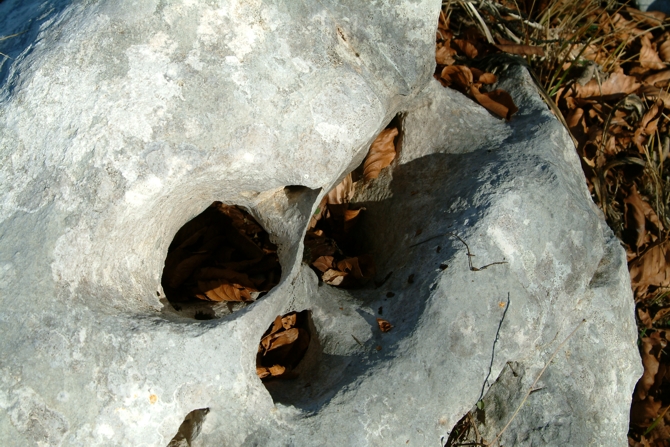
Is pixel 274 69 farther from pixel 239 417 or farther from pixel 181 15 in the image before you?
pixel 239 417

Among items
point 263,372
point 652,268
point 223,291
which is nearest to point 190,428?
point 263,372

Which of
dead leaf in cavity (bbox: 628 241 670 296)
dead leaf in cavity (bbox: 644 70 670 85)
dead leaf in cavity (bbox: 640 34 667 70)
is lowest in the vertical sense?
dead leaf in cavity (bbox: 628 241 670 296)

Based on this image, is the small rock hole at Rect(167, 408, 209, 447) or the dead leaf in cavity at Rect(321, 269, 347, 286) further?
the dead leaf in cavity at Rect(321, 269, 347, 286)

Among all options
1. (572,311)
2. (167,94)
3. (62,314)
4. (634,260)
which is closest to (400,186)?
(572,311)

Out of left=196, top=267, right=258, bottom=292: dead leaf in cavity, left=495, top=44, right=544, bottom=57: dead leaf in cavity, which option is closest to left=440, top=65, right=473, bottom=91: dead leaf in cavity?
left=495, top=44, right=544, bottom=57: dead leaf in cavity

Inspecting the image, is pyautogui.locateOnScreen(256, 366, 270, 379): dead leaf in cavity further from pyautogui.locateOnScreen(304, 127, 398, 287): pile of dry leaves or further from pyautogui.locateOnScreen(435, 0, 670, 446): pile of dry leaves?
pyautogui.locateOnScreen(435, 0, 670, 446): pile of dry leaves

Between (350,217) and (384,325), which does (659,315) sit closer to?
(350,217)

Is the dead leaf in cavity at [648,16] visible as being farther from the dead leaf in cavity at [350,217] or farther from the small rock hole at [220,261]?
the small rock hole at [220,261]
